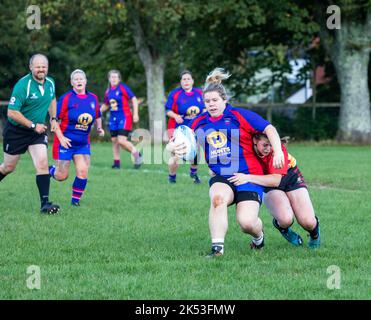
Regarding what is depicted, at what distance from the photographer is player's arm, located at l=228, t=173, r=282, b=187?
7.58m

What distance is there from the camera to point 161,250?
7.87 meters

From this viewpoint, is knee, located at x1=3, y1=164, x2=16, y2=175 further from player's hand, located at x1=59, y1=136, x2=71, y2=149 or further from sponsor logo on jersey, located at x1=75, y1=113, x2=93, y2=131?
sponsor logo on jersey, located at x1=75, y1=113, x2=93, y2=131

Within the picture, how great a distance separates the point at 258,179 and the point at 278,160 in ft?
1.71

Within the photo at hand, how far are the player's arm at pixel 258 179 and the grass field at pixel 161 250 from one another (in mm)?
649

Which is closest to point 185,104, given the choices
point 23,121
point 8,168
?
point 8,168

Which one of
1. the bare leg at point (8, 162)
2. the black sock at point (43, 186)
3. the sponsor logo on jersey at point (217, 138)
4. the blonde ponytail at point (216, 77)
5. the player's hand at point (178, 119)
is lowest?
the black sock at point (43, 186)

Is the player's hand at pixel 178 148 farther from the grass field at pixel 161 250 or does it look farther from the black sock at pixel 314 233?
the black sock at pixel 314 233

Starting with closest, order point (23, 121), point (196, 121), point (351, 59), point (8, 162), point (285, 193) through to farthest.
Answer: point (196, 121)
point (285, 193)
point (23, 121)
point (8, 162)
point (351, 59)

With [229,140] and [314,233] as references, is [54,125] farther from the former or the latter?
[314,233]

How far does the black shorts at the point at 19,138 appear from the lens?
34.6 ft

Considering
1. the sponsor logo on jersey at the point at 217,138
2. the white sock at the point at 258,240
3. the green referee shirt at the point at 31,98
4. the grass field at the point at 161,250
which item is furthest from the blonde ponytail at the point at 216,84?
the green referee shirt at the point at 31,98

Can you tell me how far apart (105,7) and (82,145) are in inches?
628

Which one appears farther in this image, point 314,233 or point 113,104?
point 113,104
